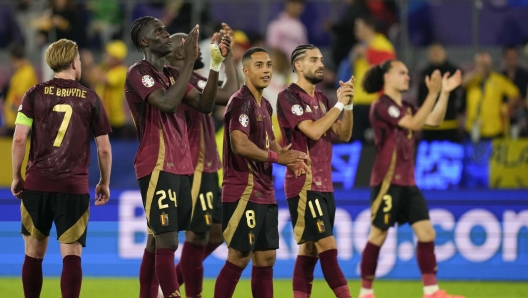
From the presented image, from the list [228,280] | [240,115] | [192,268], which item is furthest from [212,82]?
[192,268]

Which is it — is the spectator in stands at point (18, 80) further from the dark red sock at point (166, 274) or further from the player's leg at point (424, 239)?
the dark red sock at point (166, 274)

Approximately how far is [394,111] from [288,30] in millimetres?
5676

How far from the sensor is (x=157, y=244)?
697 cm

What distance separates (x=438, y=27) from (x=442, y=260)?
17.5 feet

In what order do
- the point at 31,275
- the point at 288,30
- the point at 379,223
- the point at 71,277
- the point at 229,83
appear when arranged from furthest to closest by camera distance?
the point at 288,30
the point at 379,223
the point at 229,83
the point at 31,275
the point at 71,277

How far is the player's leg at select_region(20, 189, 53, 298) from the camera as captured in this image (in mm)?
7238

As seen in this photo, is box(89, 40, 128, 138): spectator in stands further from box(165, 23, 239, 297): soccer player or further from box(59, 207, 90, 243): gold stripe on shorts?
box(59, 207, 90, 243): gold stripe on shorts

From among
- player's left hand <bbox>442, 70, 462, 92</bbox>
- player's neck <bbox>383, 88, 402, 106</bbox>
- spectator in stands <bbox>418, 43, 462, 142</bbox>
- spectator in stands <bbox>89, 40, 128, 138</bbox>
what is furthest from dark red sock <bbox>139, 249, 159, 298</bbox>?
spectator in stands <bbox>89, 40, 128, 138</bbox>

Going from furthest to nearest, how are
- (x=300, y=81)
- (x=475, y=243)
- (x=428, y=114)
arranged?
(x=475, y=243), (x=428, y=114), (x=300, y=81)

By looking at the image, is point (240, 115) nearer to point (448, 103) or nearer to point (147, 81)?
point (147, 81)

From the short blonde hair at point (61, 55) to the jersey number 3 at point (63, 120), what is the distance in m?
0.33

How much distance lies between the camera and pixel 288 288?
9992 millimetres

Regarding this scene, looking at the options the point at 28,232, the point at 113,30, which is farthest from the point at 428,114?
the point at 113,30

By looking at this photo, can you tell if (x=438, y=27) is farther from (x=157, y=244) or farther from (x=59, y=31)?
(x=157, y=244)
